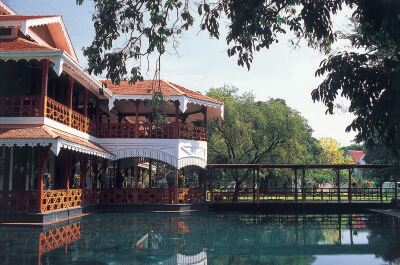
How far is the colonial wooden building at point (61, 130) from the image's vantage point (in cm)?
1566

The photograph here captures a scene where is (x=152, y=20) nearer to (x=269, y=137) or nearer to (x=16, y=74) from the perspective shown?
(x=16, y=74)

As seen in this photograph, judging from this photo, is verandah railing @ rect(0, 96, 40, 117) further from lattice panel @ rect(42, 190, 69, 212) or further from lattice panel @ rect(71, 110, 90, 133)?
lattice panel @ rect(71, 110, 90, 133)

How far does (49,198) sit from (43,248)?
5753mm

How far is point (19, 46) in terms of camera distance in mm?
16188

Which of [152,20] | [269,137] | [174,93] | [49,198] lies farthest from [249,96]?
[152,20]

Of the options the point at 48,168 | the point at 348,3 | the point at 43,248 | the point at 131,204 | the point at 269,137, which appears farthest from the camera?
the point at 269,137

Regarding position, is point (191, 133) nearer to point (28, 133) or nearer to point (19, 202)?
point (28, 133)

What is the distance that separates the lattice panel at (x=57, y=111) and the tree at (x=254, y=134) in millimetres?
15424

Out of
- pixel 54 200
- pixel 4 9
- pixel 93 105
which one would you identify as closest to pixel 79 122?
pixel 54 200

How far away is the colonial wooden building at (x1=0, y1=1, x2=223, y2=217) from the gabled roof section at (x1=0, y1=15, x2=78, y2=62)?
4cm

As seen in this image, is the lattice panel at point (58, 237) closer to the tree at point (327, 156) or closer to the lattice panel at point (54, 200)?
the lattice panel at point (54, 200)

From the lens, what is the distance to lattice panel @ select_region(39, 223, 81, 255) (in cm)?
1092

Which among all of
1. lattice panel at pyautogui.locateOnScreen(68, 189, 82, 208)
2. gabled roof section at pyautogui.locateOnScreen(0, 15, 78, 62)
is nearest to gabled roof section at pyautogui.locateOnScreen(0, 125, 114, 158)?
lattice panel at pyautogui.locateOnScreen(68, 189, 82, 208)

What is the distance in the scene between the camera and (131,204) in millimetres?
22359
